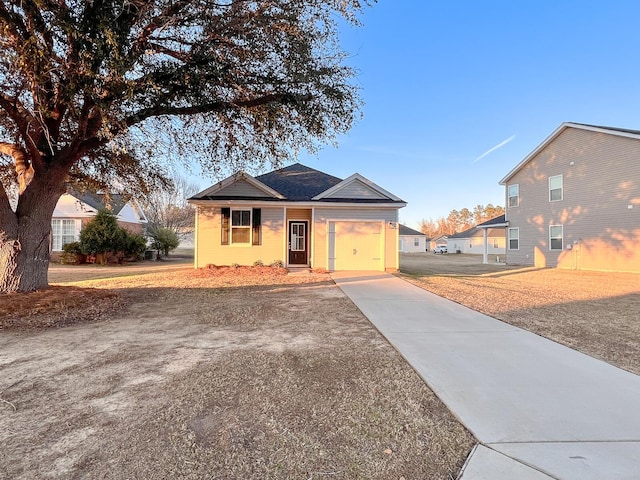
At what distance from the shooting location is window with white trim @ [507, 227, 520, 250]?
2264 cm

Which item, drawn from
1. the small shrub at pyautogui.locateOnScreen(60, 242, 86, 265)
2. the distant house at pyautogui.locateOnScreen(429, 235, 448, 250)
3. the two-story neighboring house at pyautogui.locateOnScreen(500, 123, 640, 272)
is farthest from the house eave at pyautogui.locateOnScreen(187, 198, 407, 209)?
the distant house at pyautogui.locateOnScreen(429, 235, 448, 250)

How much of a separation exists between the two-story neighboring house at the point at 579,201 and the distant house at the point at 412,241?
33837 mm

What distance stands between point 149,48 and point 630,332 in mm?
10138

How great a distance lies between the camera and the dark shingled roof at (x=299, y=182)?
49.8 ft

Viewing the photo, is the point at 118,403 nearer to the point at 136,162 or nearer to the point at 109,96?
the point at 109,96

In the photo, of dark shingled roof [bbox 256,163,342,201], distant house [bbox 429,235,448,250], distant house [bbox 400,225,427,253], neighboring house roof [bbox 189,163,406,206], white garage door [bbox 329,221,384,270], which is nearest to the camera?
neighboring house roof [bbox 189,163,406,206]

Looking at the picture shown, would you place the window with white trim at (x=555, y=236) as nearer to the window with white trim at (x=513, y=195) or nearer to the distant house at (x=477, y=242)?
the window with white trim at (x=513, y=195)

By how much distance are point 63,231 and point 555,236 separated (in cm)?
3059

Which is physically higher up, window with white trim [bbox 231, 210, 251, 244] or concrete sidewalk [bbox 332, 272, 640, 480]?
window with white trim [bbox 231, 210, 251, 244]

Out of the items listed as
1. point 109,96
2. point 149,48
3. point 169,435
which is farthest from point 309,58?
point 169,435

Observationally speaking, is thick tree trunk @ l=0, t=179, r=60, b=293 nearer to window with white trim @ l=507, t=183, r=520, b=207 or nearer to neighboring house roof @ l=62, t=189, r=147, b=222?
neighboring house roof @ l=62, t=189, r=147, b=222

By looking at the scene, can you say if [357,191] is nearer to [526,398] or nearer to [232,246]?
[232,246]

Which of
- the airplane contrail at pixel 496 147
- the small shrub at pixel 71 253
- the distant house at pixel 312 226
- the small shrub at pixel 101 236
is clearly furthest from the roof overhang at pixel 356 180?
the small shrub at pixel 71 253

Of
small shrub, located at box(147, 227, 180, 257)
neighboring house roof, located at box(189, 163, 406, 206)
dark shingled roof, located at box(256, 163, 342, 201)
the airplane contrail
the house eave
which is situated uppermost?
the airplane contrail
